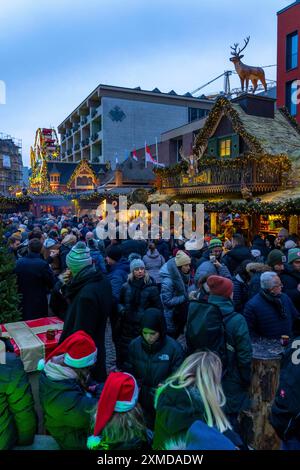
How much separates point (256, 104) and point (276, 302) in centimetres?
1600

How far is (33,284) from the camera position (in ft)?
18.0

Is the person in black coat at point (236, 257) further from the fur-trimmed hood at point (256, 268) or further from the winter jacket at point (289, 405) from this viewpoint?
the winter jacket at point (289, 405)

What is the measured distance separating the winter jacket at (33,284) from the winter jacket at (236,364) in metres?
3.30

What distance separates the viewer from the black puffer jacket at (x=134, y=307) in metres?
4.50

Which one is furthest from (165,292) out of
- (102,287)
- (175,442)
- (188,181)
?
(188,181)

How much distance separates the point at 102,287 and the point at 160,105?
4698 cm

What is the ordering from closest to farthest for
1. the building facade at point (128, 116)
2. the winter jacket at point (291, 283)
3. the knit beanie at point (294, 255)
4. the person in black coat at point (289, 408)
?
the person in black coat at point (289, 408) < the winter jacket at point (291, 283) < the knit beanie at point (294, 255) < the building facade at point (128, 116)

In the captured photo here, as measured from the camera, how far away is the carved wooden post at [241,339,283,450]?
3.74 m

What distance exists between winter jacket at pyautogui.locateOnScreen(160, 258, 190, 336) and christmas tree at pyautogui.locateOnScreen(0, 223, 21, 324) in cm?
203

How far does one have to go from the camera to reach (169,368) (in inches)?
128

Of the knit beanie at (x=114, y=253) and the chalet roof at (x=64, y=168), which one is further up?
the chalet roof at (x=64, y=168)

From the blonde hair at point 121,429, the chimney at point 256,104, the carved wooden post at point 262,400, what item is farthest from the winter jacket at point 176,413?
the chimney at point 256,104

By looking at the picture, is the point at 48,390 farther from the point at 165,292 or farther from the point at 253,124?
the point at 253,124

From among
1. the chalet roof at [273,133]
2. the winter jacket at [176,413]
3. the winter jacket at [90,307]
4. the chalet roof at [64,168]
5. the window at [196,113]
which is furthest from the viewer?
the window at [196,113]
